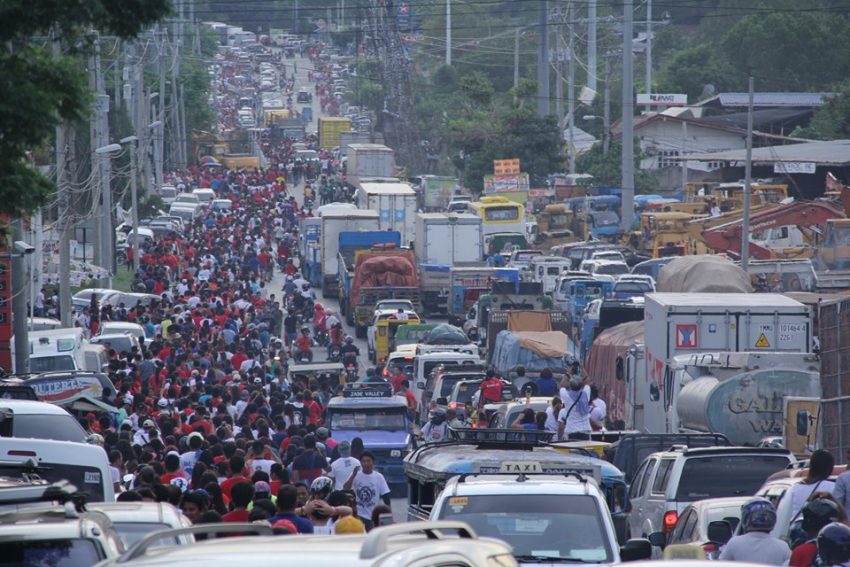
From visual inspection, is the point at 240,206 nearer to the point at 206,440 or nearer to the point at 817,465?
the point at 206,440

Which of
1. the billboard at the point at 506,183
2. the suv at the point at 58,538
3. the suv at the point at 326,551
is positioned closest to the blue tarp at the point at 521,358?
the suv at the point at 58,538

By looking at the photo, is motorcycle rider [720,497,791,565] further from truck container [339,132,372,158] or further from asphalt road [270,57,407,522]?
truck container [339,132,372,158]

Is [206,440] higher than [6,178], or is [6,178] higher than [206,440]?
[6,178]

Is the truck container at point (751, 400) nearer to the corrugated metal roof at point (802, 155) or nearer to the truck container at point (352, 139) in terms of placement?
the corrugated metal roof at point (802, 155)

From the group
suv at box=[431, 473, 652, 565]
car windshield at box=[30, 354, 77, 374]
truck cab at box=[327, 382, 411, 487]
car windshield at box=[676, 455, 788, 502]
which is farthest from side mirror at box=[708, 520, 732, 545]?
car windshield at box=[30, 354, 77, 374]

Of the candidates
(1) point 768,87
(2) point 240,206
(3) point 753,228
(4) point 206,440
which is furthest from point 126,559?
(1) point 768,87
